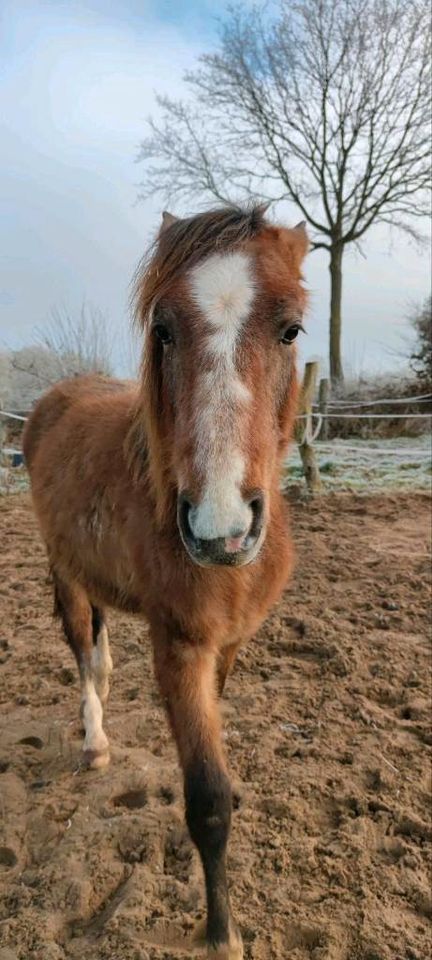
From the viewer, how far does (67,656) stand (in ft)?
13.1

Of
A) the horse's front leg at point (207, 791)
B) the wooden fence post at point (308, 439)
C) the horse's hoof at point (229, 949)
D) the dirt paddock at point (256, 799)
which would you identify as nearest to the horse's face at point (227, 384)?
the horse's front leg at point (207, 791)

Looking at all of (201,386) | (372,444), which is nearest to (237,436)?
(201,386)

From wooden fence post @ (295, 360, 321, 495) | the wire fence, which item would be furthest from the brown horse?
the wire fence

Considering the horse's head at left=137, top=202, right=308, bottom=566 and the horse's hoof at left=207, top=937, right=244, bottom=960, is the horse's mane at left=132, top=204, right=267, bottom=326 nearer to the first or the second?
the horse's head at left=137, top=202, right=308, bottom=566

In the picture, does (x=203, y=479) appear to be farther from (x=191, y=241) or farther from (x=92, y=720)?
(x=92, y=720)

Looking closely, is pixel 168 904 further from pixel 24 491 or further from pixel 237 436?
pixel 24 491

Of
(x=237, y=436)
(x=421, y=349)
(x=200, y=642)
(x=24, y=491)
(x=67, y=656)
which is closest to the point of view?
(x=237, y=436)

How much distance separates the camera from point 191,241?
A: 1889 mm

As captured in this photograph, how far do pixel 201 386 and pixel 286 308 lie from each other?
1.18ft

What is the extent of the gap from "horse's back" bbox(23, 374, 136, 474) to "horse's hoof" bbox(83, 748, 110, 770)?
1548 millimetres

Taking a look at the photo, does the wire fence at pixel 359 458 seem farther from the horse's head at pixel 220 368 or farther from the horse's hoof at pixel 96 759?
the horse's head at pixel 220 368

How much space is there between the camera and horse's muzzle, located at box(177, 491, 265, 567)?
1483mm

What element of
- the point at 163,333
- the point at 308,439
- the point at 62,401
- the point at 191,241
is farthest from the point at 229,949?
the point at 308,439

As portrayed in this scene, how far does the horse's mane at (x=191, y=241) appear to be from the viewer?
6.15ft
